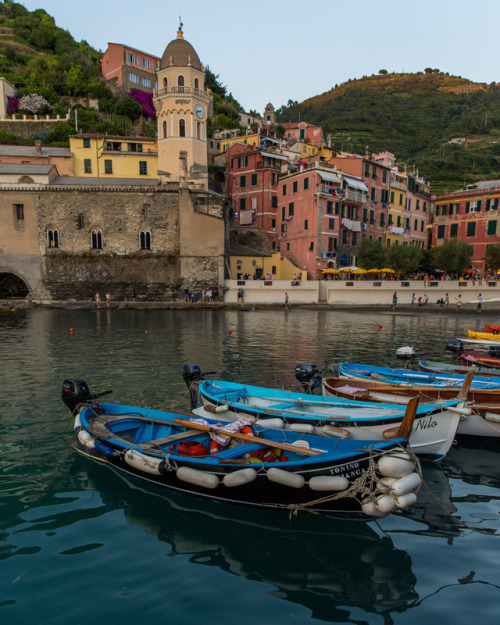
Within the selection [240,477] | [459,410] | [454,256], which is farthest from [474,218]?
[240,477]

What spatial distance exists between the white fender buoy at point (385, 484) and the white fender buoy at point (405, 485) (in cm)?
7

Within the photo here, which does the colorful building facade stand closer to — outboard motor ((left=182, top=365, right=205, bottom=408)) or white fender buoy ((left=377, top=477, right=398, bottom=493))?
outboard motor ((left=182, top=365, right=205, bottom=408))

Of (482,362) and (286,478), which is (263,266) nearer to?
(482,362)

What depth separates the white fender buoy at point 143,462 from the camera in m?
7.66

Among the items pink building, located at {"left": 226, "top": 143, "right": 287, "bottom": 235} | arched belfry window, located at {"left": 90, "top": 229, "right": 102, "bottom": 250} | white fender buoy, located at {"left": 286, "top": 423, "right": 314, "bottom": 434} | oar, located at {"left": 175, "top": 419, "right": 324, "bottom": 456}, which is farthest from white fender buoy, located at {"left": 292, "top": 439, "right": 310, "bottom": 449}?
pink building, located at {"left": 226, "top": 143, "right": 287, "bottom": 235}

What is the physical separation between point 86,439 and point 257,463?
13.0 feet

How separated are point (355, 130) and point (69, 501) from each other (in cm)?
13051

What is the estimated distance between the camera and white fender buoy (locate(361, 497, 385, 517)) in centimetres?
639

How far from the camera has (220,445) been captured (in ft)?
28.0

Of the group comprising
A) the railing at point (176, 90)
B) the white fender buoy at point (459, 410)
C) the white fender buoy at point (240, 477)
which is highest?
the railing at point (176, 90)

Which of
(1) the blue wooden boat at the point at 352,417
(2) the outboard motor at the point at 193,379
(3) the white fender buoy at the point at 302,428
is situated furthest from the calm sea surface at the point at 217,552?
(2) the outboard motor at the point at 193,379

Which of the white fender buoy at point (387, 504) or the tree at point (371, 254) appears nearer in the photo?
the white fender buoy at point (387, 504)

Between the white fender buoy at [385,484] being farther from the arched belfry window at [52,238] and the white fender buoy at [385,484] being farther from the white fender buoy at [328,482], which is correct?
the arched belfry window at [52,238]

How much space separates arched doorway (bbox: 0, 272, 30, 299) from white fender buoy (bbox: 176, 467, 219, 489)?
4714 cm
